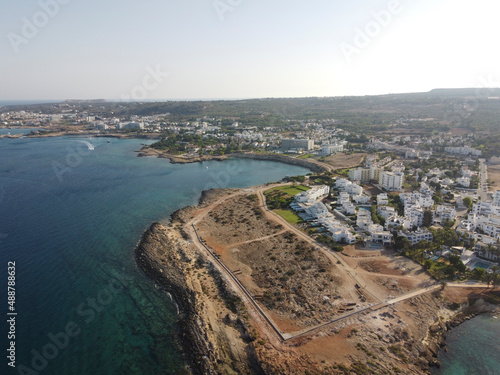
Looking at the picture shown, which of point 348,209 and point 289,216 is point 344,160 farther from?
point 289,216

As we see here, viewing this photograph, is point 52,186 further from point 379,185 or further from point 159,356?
point 379,185

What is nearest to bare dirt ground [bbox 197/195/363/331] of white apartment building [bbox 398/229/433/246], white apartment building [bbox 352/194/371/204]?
white apartment building [bbox 398/229/433/246]

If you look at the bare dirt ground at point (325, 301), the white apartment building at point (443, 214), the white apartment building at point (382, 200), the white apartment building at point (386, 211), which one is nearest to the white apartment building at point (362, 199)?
the white apartment building at point (382, 200)

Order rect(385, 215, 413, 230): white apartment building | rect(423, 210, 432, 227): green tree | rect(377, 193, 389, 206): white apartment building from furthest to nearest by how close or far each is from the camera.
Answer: rect(377, 193, 389, 206): white apartment building, rect(423, 210, 432, 227): green tree, rect(385, 215, 413, 230): white apartment building

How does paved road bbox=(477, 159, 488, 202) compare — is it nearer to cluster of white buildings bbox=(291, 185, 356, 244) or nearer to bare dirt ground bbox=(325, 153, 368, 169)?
cluster of white buildings bbox=(291, 185, 356, 244)

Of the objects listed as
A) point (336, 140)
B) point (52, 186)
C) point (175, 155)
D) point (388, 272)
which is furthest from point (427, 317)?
point (336, 140)

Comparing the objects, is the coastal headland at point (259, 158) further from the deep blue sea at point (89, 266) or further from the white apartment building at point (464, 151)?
the white apartment building at point (464, 151)

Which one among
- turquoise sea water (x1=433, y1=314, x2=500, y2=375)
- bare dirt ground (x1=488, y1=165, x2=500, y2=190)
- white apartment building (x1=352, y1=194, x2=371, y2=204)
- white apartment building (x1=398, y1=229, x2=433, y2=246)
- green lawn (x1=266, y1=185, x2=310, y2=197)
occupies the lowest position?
turquoise sea water (x1=433, y1=314, x2=500, y2=375)

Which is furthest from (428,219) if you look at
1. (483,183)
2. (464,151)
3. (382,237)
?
(464,151)
